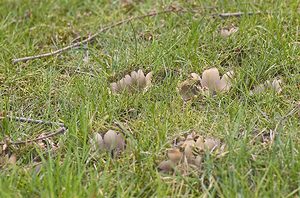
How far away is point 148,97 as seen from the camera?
2.00m

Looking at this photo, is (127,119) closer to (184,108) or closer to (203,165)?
(184,108)

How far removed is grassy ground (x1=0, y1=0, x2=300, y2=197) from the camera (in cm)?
154

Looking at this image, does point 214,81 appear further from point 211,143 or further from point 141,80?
point 211,143

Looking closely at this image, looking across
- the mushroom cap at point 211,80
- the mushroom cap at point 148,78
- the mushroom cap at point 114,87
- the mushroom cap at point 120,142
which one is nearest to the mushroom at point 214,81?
the mushroom cap at point 211,80

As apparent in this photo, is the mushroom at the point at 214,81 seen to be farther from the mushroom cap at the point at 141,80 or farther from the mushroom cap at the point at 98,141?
the mushroom cap at the point at 98,141

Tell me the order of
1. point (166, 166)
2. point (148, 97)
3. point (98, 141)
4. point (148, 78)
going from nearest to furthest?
point (166, 166)
point (98, 141)
point (148, 97)
point (148, 78)

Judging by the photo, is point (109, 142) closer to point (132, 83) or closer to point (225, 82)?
point (132, 83)

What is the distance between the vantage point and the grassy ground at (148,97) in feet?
5.06

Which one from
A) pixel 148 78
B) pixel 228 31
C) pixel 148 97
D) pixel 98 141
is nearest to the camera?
pixel 98 141

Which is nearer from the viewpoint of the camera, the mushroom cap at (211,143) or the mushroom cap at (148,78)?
the mushroom cap at (211,143)

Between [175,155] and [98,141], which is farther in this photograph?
[98,141]

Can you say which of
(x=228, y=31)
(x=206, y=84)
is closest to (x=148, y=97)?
(x=206, y=84)

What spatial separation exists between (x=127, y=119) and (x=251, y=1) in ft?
3.60

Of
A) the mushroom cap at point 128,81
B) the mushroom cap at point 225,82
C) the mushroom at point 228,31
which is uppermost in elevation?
the mushroom cap at point 128,81
